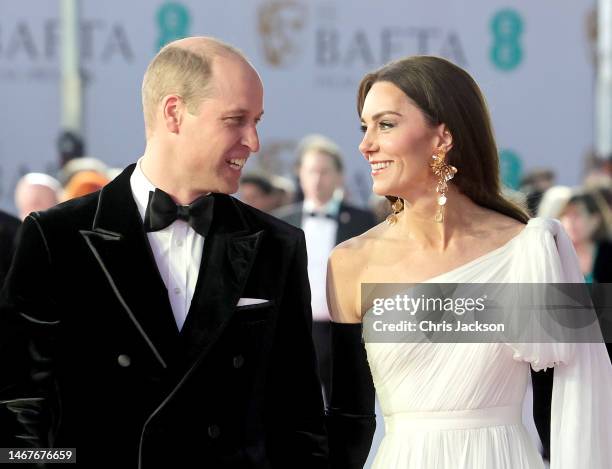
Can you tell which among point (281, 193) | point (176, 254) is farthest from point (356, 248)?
point (281, 193)

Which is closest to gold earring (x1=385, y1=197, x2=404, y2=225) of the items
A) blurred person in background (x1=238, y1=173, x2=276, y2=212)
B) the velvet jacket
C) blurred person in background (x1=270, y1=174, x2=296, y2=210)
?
the velvet jacket

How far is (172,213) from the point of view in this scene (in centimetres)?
387

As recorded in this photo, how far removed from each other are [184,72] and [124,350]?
0.85 metres

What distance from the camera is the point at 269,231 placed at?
4102mm

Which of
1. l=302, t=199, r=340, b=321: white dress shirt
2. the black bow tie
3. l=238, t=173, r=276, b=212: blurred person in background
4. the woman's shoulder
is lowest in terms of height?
l=302, t=199, r=340, b=321: white dress shirt

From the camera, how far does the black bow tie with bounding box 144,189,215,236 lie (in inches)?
152

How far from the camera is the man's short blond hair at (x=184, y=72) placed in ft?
12.8

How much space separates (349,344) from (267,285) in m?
0.63

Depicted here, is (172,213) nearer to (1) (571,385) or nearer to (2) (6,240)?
(1) (571,385)

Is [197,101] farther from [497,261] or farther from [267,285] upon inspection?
[497,261]

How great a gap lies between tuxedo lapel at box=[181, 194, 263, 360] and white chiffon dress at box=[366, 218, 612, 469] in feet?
2.36

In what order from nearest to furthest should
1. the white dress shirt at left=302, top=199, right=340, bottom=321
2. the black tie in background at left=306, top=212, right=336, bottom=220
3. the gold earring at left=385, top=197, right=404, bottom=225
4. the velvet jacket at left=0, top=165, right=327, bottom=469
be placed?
the velvet jacket at left=0, top=165, right=327, bottom=469 → the gold earring at left=385, top=197, right=404, bottom=225 → the white dress shirt at left=302, top=199, right=340, bottom=321 → the black tie in background at left=306, top=212, right=336, bottom=220

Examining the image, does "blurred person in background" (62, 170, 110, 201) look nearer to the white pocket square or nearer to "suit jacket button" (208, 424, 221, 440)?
the white pocket square

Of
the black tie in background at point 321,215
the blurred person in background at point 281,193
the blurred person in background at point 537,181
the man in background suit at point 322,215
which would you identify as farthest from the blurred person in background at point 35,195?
the blurred person in background at point 537,181
